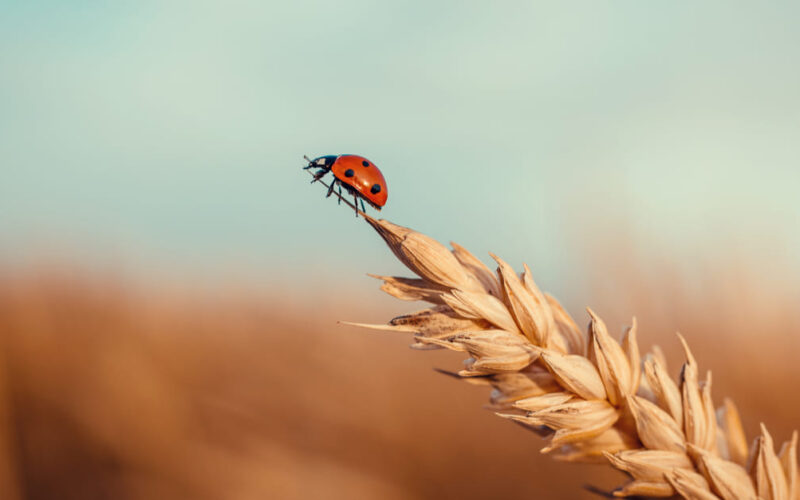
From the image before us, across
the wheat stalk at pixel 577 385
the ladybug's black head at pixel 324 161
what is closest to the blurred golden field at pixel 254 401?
the ladybug's black head at pixel 324 161

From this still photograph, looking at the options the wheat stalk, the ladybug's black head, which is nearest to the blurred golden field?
the ladybug's black head

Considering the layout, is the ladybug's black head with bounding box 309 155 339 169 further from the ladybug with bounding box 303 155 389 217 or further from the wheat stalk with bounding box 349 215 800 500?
the wheat stalk with bounding box 349 215 800 500

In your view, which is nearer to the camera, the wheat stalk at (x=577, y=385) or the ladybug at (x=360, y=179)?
the wheat stalk at (x=577, y=385)

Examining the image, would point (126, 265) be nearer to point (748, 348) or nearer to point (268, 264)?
point (268, 264)

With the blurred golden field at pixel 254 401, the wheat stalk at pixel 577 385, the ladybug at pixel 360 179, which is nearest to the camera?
the wheat stalk at pixel 577 385

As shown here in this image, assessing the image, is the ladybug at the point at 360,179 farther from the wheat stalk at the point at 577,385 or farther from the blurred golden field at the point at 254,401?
the blurred golden field at the point at 254,401

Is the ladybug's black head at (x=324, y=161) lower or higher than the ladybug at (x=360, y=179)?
higher

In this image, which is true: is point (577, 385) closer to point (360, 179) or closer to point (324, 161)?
point (360, 179)

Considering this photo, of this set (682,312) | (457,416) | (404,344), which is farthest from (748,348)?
(404,344)

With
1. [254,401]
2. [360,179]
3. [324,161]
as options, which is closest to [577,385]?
[360,179]
